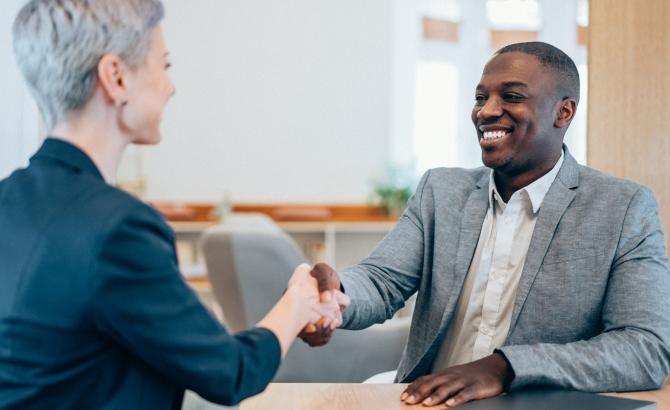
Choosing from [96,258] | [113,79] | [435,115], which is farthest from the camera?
[435,115]

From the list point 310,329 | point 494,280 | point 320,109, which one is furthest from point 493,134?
point 320,109

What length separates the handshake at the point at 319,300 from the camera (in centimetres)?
122

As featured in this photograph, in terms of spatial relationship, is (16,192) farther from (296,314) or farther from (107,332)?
(296,314)

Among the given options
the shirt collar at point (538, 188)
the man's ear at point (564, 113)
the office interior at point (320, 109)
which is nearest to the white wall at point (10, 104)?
the shirt collar at point (538, 188)

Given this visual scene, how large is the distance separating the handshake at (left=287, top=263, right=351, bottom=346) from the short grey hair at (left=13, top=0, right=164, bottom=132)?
437mm

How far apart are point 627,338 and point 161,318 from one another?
3.07 ft

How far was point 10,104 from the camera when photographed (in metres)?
1.61

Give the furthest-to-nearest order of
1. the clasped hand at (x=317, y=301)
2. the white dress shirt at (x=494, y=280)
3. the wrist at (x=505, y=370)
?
the white dress shirt at (x=494, y=280), the wrist at (x=505, y=370), the clasped hand at (x=317, y=301)

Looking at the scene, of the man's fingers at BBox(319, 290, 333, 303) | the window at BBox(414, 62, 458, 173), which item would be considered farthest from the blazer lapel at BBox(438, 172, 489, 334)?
the window at BBox(414, 62, 458, 173)

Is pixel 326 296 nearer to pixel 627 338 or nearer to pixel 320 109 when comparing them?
pixel 627 338

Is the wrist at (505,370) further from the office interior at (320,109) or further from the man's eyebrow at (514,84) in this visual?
the office interior at (320,109)

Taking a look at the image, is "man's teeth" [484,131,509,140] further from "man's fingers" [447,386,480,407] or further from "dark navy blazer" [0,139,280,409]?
"dark navy blazer" [0,139,280,409]

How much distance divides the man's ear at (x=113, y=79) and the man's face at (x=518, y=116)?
38.0 inches

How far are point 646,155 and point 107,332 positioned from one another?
1.42 meters
